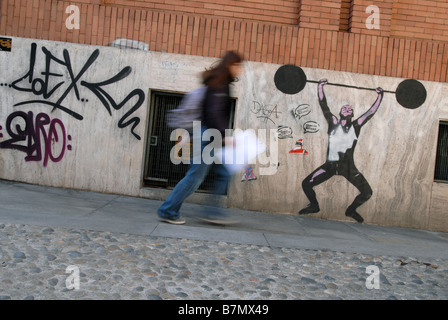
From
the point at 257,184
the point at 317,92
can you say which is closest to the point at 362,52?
the point at 317,92

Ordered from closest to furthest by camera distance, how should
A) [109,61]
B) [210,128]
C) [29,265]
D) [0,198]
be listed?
1. [29,265]
2. [210,128]
3. [0,198]
4. [109,61]

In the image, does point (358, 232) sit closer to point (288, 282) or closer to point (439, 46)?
point (288, 282)

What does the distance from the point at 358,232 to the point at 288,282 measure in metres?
2.67

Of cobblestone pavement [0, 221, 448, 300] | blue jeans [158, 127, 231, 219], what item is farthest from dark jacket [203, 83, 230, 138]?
cobblestone pavement [0, 221, 448, 300]

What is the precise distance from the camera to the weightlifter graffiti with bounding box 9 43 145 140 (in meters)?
6.11

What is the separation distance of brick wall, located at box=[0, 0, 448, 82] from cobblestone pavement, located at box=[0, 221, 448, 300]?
331 cm

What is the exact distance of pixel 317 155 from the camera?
6176mm

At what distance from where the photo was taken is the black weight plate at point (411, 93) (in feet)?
20.2

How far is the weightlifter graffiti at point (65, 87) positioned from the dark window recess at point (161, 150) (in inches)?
11.8

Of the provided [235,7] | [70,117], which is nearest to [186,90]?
[235,7]

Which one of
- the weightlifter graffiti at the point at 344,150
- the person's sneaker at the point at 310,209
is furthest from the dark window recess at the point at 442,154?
the person's sneaker at the point at 310,209

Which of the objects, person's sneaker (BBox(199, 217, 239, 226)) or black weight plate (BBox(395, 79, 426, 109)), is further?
black weight plate (BBox(395, 79, 426, 109))

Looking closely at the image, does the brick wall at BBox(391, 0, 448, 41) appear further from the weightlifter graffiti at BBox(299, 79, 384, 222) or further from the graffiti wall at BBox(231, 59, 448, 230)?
the weightlifter graffiti at BBox(299, 79, 384, 222)

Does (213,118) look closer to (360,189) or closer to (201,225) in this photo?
(201,225)
